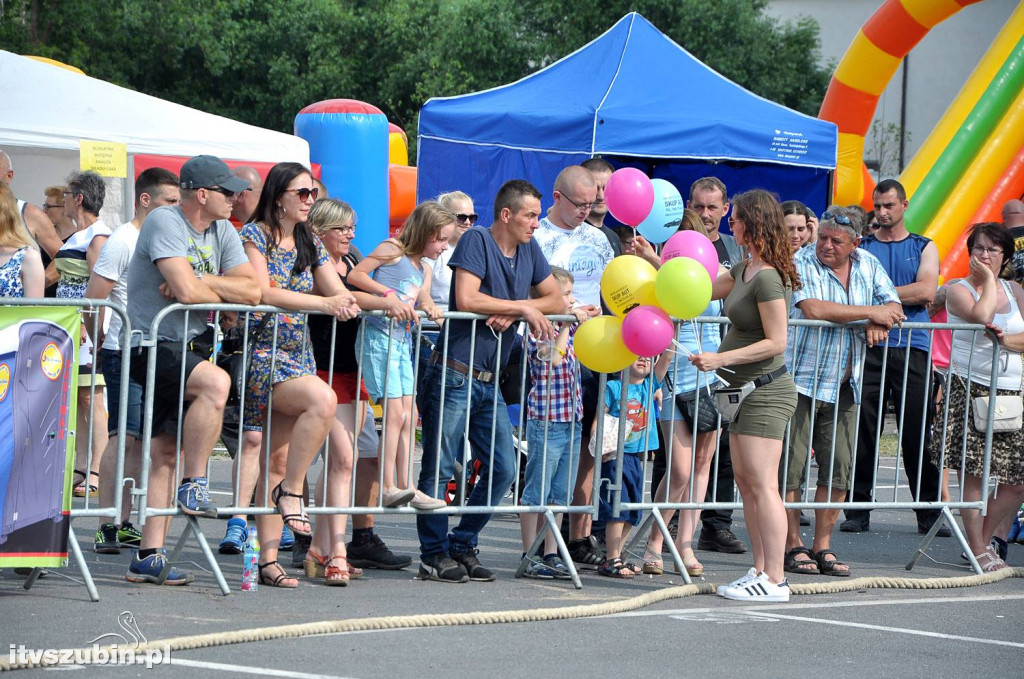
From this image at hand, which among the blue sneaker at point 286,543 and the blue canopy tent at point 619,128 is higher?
the blue canopy tent at point 619,128

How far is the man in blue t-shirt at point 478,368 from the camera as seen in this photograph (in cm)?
687

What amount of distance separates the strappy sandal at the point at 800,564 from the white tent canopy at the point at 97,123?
8.10m

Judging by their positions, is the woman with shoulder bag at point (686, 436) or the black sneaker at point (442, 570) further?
the woman with shoulder bag at point (686, 436)

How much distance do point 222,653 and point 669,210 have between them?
3.82m

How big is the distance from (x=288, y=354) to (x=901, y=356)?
421 centimetres

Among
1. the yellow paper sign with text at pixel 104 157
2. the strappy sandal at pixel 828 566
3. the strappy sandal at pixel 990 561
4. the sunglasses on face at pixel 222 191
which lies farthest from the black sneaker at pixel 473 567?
the yellow paper sign with text at pixel 104 157

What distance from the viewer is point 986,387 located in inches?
315

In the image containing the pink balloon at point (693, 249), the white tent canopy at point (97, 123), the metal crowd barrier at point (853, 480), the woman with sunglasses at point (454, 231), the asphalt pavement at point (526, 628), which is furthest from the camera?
the white tent canopy at point (97, 123)

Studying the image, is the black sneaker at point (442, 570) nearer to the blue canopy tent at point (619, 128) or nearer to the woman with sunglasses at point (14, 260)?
the woman with sunglasses at point (14, 260)

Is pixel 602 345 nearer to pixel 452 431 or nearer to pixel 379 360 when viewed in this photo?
pixel 452 431

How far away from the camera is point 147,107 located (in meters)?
13.6

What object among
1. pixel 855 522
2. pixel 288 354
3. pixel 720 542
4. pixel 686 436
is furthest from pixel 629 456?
pixel 855 522

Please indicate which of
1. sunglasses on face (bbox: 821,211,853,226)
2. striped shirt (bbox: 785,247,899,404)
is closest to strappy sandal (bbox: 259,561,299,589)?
striped shirt (bbox: 785,247,899,404)

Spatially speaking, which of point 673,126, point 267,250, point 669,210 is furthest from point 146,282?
point 673,126
